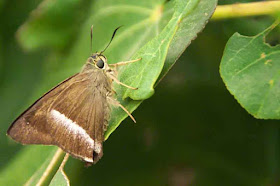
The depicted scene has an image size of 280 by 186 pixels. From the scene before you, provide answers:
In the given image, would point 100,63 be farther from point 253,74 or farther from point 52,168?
point 253,74

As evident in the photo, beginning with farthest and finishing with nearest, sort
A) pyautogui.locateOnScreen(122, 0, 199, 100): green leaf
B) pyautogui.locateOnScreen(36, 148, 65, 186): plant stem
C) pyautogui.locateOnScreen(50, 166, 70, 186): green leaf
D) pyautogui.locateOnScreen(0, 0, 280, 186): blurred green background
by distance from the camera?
pyautogui.locateOnScreen(0, 0, 280, 186): blurred green background → pyautogui.locateOnScreen(36, 148, 65, 186): plant stem → pyautogui.locateOnScreen(50, 166, 70, 186): green leaf → pyautogui.locateOnScreen(122, 0, 199, 100): green leaf

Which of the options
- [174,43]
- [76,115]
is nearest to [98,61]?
[76,115]

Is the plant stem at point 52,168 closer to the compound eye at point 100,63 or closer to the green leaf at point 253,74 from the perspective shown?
the compound eye at point 100,63

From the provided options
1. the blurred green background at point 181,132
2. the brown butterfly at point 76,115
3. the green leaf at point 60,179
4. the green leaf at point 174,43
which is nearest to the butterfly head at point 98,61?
the brown butterfly at point 76,115

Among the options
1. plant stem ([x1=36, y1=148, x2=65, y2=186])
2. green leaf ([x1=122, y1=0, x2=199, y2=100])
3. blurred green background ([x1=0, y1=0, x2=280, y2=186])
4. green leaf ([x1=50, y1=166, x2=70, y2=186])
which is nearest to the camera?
green leaf ([x1=122, y1=0, x2=199, y2=100])

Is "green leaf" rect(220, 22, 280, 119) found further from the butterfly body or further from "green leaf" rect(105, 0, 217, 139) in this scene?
the butterfly body

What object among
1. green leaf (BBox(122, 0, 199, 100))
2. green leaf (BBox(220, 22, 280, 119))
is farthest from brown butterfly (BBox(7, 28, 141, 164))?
green leaf (BBox(220, 22, 280, 119))
